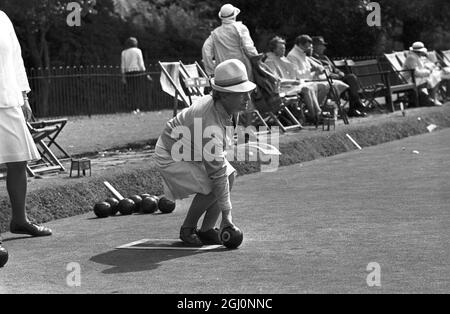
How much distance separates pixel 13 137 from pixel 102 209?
174 centimetres

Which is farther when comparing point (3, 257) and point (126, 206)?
point (126, 206)

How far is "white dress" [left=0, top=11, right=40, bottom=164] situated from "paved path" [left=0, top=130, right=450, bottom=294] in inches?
29.5

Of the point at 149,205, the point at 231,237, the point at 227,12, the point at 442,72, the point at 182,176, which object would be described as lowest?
the point at 442,72

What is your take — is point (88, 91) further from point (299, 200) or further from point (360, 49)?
point (299, 200)

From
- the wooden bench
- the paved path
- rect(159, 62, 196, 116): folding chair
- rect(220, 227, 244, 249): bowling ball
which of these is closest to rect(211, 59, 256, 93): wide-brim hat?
rect(220, 227, 244, 249): bowling ball

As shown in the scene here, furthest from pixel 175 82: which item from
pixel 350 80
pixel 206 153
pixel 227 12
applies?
pixel 206 153

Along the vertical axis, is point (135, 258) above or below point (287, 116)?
above

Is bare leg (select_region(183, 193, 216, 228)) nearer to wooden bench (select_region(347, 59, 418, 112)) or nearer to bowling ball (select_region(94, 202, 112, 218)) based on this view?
bowling ball (select_region(94, 202, 112, 218))

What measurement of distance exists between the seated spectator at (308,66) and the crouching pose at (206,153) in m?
11.5

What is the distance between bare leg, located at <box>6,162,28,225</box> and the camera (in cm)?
993

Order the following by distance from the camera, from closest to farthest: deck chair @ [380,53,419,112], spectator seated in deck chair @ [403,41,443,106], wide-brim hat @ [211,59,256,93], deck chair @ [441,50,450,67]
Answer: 1. wide-brim hat @ [211,59,256,93]
2. deck chair @ [380,53,419,112]
3. spectator seated in deck chair @ [403,41,443,106]
4. deck chair @ [441,50,450,67]

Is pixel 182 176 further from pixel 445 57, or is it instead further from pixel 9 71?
pixel 445 57

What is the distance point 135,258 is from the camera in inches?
349

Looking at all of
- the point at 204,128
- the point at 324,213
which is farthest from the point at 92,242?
the point at 324,213
